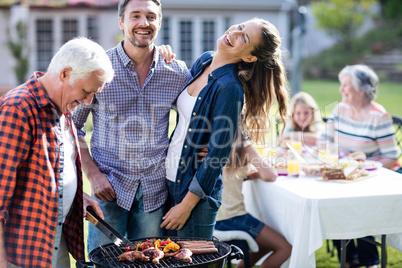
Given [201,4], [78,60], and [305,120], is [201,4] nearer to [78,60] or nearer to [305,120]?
[305,120]

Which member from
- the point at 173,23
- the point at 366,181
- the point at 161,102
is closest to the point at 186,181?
the point at 161,102

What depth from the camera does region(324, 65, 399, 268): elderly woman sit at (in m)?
4.29

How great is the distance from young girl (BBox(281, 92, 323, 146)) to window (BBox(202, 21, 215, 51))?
11.6 metres

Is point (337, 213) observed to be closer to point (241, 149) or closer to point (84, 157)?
point (241, 149)

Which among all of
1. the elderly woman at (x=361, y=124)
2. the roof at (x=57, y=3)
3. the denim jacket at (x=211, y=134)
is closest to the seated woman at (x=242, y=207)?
the denim jacket at (x=211, y=134)

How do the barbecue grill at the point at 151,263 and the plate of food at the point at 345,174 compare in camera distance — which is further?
the plate of food at the point at 345,174

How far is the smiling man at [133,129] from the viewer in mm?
2746

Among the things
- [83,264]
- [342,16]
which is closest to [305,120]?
[83,264]

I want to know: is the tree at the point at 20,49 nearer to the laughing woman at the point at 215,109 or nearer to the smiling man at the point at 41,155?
the laughing woman at the point at 215,109

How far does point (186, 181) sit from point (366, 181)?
1.54 meters

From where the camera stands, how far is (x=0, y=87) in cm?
1551

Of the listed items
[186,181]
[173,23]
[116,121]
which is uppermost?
[173,23]

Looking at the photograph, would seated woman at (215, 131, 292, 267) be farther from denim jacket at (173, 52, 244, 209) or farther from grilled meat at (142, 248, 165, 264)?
grilled meat at (142, 248, 165, 264)

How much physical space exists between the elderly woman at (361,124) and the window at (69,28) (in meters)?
13.1
